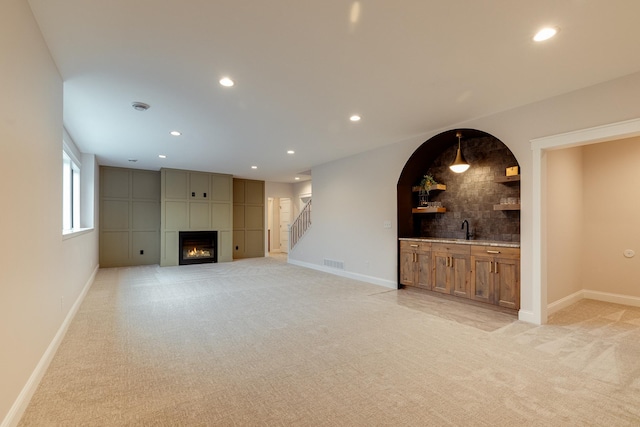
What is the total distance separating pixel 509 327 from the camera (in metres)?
3.56

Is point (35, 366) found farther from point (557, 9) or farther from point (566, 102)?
point (566, 102)

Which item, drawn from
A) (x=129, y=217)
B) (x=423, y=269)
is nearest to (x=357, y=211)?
(x=423, y=269)

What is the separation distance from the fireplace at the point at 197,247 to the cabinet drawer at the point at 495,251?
7426mm

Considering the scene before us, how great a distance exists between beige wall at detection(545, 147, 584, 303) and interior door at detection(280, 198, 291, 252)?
8827 millimetres

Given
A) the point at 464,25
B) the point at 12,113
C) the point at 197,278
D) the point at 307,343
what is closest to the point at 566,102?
the point at 464,25

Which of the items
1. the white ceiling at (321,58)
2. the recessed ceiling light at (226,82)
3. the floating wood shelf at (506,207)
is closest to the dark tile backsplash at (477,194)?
the floating wood shelf at (506,207)

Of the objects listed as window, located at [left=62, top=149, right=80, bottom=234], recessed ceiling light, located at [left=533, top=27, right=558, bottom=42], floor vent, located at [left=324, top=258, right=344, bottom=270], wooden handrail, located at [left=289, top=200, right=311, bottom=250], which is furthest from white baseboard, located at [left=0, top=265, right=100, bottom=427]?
wooden handrail, located at [left=289, top=200, right=311, bottom=250]

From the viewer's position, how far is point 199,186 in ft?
29.8

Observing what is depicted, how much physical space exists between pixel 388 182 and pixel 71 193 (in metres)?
6.14

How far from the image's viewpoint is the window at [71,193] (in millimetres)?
5422

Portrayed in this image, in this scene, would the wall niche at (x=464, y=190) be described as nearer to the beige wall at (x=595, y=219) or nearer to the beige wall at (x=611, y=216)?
the beige wall at (x=595, y=219)

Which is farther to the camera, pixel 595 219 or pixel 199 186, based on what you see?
pixel 199 186

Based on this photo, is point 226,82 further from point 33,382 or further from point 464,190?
point 464,190

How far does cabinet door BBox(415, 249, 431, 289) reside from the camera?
5.00 m
